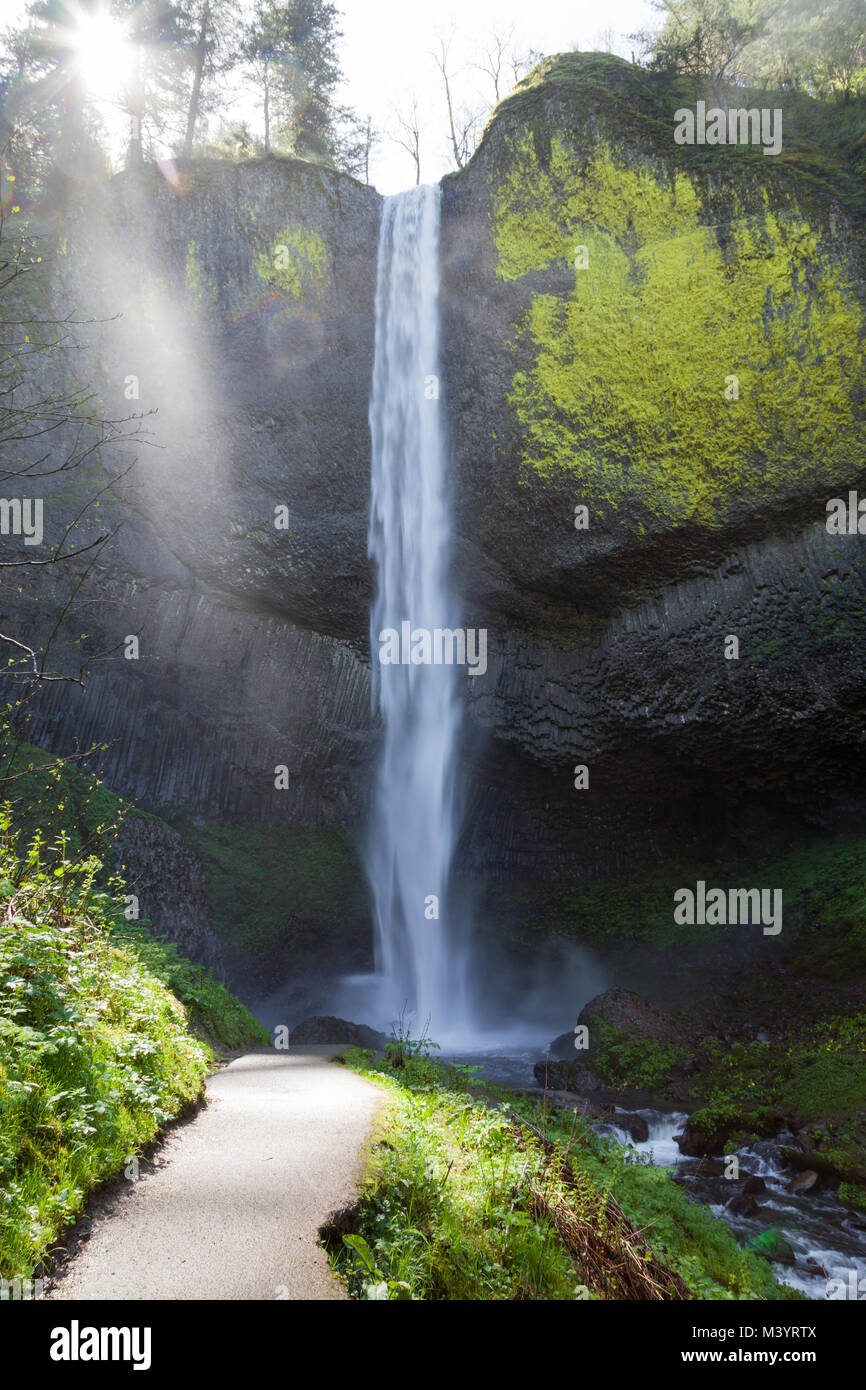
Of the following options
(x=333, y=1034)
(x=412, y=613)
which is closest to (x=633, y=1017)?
(x=333, y=1034)

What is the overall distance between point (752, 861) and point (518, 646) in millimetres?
7246

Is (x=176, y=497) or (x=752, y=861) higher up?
(x=176, y=497)

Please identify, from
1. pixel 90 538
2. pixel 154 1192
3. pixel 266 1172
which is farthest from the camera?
pixel 90 538

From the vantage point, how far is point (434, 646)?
59.7 feet

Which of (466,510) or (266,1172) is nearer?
(266,1172)

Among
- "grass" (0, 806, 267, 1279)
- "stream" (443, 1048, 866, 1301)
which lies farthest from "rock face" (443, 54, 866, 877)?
"grass" (0, 806, 267, 1279)

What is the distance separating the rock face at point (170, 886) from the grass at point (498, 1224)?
28.8 feet

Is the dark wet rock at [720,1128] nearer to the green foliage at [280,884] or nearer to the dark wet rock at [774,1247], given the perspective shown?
the dark wet rock at [774,1247]

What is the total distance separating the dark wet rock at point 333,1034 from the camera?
12.3 m

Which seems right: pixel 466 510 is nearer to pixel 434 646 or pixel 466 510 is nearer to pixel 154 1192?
pixel 434 646

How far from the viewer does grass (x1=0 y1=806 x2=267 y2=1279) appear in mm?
3400
